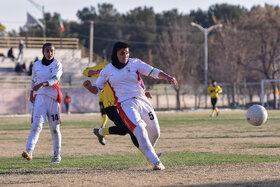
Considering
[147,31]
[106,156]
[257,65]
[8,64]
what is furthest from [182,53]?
[106,156]

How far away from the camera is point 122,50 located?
902cm

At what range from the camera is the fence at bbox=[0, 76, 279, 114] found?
45.2 meters

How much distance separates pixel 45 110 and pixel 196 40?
78824 millimetres

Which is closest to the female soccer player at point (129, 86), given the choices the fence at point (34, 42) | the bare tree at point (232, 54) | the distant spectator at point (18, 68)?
the distant spectator at point (18, 68)

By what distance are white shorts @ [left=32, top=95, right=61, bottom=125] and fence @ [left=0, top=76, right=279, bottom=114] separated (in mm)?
34703

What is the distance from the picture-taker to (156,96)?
53938mm

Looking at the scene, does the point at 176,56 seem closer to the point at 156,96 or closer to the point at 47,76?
the point at 156,96

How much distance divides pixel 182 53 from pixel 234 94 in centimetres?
961

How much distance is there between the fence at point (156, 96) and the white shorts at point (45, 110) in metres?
34.7

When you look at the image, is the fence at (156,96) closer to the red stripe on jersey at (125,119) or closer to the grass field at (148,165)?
the grass field at (148,165)

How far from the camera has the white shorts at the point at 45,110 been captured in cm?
1076

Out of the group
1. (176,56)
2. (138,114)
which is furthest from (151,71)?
(176,56)

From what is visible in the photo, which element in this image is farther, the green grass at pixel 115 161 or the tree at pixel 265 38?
the tree at pixel 265 38

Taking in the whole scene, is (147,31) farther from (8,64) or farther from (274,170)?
(274,170)
